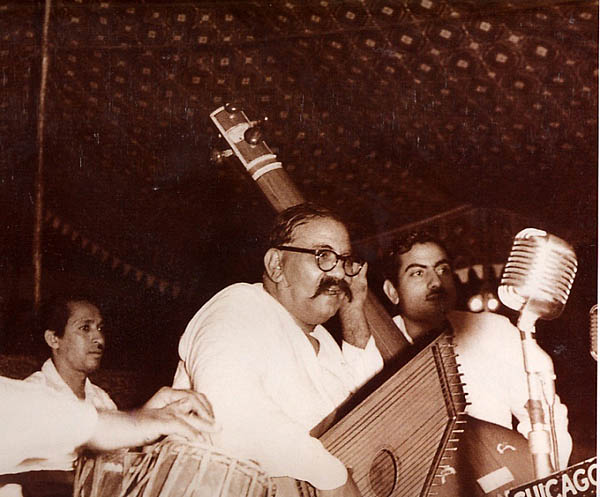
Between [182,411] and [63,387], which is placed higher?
[63,387]

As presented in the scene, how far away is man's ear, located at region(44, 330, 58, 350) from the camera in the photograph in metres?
3.90

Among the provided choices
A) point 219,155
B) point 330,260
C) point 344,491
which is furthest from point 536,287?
point 219,155

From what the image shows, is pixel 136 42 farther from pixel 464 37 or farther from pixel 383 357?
pixel 383 357

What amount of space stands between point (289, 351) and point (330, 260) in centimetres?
44

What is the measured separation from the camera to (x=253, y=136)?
411cm

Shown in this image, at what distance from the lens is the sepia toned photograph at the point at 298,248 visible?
12.4 ft

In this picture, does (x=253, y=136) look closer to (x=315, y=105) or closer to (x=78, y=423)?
(x=315, y=105)

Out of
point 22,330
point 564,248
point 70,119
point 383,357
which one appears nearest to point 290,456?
point 383,357

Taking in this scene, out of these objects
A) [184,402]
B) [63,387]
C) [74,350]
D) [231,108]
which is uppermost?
[231,108]

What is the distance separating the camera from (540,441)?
12.6 feet

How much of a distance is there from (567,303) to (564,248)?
0.25 m

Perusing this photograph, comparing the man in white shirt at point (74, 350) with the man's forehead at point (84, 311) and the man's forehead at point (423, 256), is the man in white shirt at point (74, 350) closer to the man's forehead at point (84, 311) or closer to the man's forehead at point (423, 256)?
the man's forehead at point (84, 311)

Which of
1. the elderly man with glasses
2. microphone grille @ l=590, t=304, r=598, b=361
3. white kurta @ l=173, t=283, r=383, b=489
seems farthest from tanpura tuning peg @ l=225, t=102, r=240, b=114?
microphone grille @ l=590, t=304, r=598, b=361

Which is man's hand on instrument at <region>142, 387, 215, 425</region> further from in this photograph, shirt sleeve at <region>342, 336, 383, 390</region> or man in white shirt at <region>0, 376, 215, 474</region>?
shirt sleeve at <region>342, 336, 383, 390</region>
